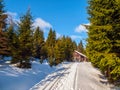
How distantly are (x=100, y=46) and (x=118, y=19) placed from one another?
9.02ft

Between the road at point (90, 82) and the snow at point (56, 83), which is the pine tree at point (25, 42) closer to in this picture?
the snow at point (56, 83)

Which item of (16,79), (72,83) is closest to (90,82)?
(72,83)

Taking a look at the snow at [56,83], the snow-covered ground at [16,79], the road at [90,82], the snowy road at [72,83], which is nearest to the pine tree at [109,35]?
the road at [90,82]

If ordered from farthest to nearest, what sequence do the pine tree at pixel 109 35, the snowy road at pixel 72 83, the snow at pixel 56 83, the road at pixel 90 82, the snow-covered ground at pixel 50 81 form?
the road at pixel 90 82
the snow-covered ground at pixel 50 81
the snowy road at pixel 72 83
the snow at pixel 56 83
the pine tree at pixel 109 35

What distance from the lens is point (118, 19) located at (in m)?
18.3

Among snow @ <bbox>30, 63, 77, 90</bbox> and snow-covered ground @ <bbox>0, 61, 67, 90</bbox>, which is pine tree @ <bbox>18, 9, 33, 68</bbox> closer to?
snow-covered ground @ <bbox>0, 61, 67, 90</bbox>

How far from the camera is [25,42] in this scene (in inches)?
1436

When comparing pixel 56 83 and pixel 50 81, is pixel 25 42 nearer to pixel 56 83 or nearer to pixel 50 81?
pixel 50 81

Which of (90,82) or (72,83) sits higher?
(72,83)

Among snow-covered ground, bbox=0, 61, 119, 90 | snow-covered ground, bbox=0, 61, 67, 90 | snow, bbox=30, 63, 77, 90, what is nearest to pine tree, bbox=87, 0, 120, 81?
snow-covered ground, bbox=0, 61, 119, 90

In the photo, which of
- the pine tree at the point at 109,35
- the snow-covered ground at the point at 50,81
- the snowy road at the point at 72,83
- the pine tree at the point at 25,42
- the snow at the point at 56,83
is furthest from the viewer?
the pine tree at the point at 25,42

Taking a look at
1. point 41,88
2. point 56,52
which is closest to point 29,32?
point 41,88

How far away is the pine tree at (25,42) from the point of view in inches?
1422

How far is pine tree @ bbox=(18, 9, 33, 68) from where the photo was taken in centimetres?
3612
